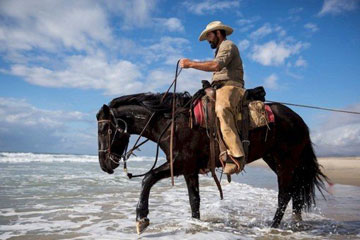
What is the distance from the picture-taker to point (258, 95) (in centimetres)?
517

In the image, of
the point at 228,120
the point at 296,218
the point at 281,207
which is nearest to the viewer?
the point at 228,120

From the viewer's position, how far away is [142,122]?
15.5 feet

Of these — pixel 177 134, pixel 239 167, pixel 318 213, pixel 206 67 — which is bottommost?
pixel 318 213

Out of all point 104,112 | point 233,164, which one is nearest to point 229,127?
point 233,164

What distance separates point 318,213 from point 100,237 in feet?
14.7

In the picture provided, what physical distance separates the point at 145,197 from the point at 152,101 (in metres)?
1.47

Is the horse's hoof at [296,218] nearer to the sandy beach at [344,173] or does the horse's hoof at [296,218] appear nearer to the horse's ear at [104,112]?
the sandy beach at [344,173]

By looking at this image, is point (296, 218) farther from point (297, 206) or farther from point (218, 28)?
point (218, 28)

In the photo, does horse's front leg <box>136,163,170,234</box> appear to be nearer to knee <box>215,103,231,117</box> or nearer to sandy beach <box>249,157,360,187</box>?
knee <box>215,103,231,117</box>

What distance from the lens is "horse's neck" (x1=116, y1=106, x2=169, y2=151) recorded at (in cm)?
467

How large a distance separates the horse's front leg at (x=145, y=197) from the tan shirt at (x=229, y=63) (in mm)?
1629

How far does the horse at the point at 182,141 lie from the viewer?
441cm

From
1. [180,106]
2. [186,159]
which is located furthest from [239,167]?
[180,106]

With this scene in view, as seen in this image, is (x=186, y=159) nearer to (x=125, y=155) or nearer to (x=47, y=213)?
(x=125, y=155)
